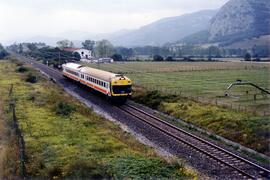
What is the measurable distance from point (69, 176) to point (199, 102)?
2223cm

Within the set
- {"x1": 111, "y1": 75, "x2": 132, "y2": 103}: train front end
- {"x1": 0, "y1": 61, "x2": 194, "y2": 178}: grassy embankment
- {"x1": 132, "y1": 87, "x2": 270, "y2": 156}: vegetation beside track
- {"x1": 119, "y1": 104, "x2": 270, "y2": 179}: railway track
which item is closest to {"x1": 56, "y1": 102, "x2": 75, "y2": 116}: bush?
{"x1": 0, "y1": 61, "x2": 194, "y2": 178}: grassy embankment

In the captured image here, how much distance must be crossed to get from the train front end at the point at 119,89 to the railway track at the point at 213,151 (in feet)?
20.3

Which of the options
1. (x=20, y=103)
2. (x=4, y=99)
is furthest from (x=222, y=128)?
(x=4, y=99)

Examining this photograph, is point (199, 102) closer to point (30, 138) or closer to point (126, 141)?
point (126, 141)

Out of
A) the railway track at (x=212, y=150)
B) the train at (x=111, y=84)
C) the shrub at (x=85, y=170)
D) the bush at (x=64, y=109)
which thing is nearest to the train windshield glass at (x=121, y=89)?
the train at (x=111, y=84)

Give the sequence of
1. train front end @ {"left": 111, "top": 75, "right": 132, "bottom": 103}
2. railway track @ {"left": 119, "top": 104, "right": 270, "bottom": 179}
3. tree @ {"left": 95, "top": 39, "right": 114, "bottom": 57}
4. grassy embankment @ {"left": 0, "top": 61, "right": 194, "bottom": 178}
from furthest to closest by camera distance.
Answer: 1. tree @ {"left": 95, "top": 39, "right": 114, "bottom": 57}
2. train front end @ {"left": 111, "top": 75, "right": 132, "bottom": 103}
3. railway track @ {"left": 119, "top": 104, "right": 270, "bottom": 179}
4. grassy embankment @ {"left": 0, "top": 61, "right": 194, "bottom": 178}

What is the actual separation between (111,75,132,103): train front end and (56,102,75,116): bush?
4.88 meters

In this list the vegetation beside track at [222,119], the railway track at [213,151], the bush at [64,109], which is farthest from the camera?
the bush at [64,109]

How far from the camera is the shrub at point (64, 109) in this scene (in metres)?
32.5

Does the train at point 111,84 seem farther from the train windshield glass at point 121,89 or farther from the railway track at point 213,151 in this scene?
the railway track at point 213,151

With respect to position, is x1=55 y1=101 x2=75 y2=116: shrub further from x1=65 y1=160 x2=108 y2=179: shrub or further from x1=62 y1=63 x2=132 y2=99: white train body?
x1=65 y1=160 x2=108 y2=179: shrub

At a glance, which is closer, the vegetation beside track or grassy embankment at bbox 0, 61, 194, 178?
grassy embankment at bbox 0, 61, 194, 178

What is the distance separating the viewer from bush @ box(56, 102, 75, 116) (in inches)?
1281

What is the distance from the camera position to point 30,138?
78.6ft
